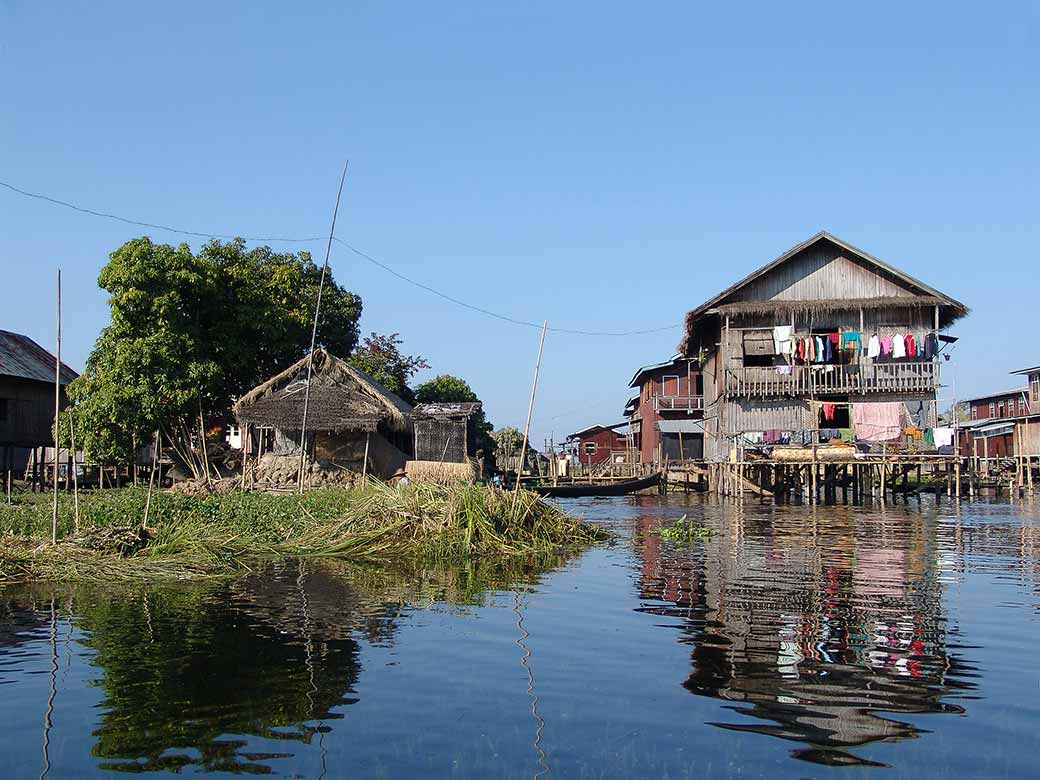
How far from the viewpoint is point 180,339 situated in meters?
26.9

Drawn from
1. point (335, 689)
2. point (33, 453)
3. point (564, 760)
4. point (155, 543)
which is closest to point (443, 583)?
Result: point (155, 543)

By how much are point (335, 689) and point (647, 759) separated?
2.18 metres

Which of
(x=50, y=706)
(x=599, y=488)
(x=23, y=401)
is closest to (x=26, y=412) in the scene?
(x=23, y=401)

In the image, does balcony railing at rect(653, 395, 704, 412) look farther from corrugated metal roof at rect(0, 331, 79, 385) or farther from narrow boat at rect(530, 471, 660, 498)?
corrugated metal roof at rect(0, 331, 79, 385)

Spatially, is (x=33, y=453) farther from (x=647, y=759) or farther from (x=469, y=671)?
(x=647, y=759)

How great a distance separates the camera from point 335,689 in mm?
5938

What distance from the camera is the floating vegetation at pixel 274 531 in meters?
10.6

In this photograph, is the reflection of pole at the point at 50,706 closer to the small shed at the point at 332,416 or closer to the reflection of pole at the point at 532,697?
the reflection of pole at the point at 532,697

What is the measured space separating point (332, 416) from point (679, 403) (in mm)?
22446

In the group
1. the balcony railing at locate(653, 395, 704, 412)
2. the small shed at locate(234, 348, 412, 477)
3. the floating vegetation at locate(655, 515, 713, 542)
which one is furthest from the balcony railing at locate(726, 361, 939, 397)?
the floating vegetation at locate(655, 515, 713, 542)

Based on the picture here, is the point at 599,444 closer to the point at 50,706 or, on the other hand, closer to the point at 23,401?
the point at 23,401

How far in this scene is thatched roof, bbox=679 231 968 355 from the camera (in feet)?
98.2

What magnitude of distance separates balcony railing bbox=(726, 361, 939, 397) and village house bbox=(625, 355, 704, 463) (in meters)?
9.98

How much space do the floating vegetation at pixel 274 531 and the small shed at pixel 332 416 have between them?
9.37 metres
